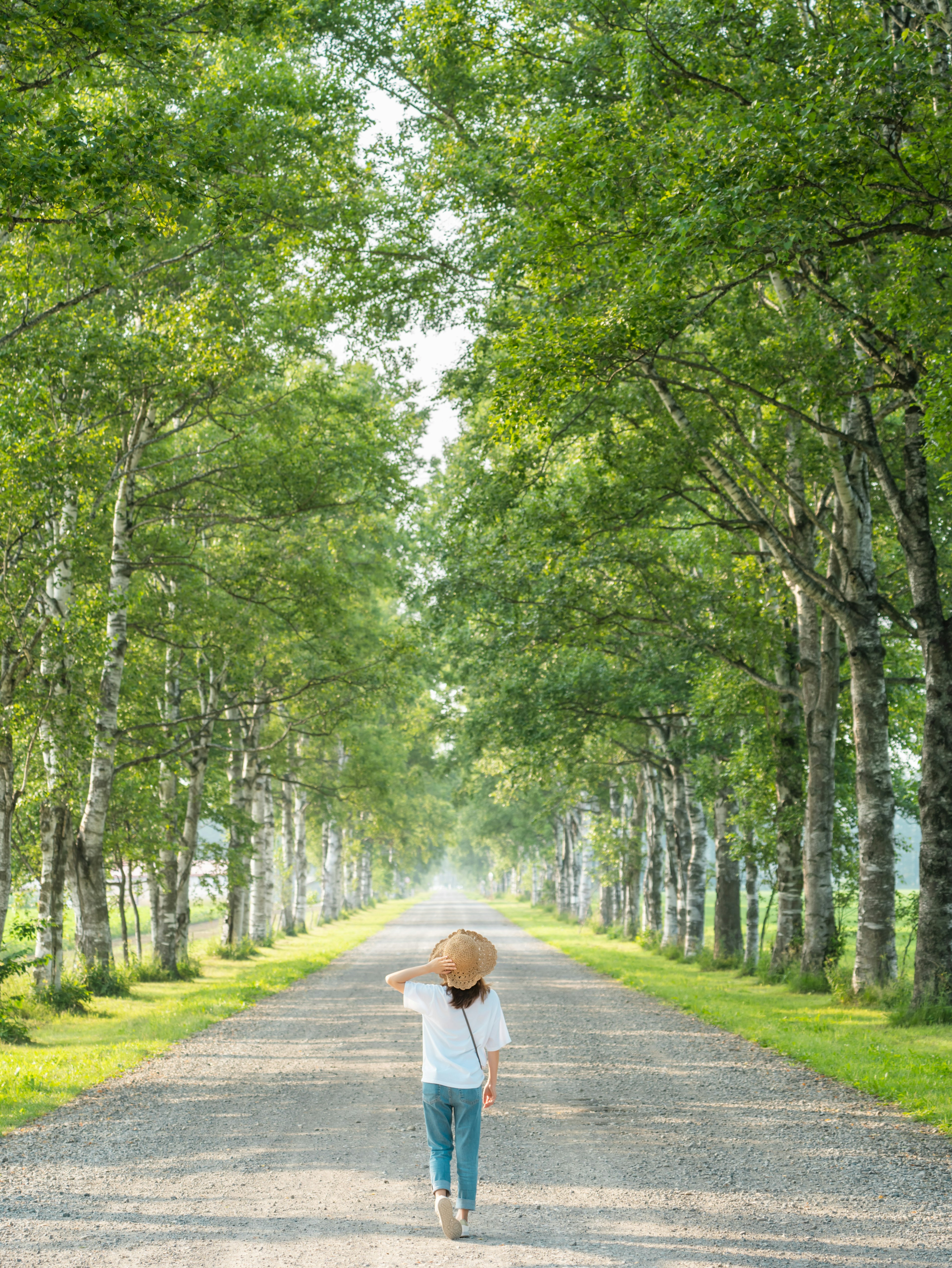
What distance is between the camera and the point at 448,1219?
5496 millimetres

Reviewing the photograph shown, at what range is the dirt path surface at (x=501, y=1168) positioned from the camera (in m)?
5.42

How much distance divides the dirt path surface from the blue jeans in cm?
26

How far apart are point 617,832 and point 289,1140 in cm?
2722

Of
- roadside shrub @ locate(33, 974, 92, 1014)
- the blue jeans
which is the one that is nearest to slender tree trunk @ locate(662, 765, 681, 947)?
roadside shrub @ locate(33, 974, 92, 1014)

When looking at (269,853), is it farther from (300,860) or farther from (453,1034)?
(453,1034)

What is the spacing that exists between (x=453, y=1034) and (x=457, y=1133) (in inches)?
20.0

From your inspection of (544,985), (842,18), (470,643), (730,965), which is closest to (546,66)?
(842,18)

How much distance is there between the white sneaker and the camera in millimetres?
5484

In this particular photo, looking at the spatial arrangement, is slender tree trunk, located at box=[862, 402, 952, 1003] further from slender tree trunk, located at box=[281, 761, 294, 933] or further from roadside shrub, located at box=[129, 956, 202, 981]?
slender tree trunk, located at box=[281, 761, 294, 933]

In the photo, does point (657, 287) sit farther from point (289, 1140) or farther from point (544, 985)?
point (544, 985)

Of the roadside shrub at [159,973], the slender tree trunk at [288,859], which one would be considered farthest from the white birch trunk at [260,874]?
the roadside shrub at [159,973]

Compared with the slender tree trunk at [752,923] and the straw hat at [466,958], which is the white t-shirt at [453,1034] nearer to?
the straw hat at [466,958]

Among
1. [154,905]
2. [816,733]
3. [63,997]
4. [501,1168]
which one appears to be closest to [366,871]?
[154,905]

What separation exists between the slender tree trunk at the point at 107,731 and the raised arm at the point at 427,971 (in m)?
11.2
